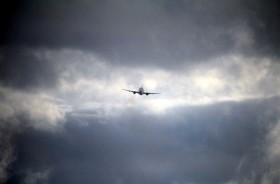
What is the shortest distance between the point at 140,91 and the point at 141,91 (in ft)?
2.50

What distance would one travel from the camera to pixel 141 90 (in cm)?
14500

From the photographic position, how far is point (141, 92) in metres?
142

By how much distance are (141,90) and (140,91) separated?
147cm

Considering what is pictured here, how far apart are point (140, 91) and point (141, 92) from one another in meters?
2.15

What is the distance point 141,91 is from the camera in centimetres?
14388

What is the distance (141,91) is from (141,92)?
1903 millimetres

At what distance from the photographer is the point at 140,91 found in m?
144

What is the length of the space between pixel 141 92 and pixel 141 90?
3.25 meters
